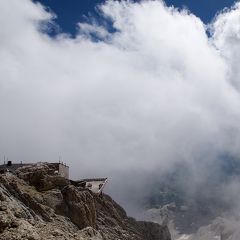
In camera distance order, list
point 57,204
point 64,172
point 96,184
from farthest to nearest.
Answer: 1. point 96,184
2. point 64,172
3. point 57,204

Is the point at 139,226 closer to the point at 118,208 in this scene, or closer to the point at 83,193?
the point at 118,208

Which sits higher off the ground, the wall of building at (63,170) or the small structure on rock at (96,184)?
the small structure on rock at (96,184)

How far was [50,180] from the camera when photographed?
8081cm

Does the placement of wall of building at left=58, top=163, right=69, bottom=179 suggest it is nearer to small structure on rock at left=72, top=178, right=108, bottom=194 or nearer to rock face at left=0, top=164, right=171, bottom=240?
small structure on rock at left=72, top=178, right=108, bottom=194

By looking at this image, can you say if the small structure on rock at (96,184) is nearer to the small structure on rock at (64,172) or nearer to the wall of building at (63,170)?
the small structure on rock at (64,172)

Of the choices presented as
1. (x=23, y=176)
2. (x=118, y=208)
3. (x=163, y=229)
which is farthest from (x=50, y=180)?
(x=163, y=229)

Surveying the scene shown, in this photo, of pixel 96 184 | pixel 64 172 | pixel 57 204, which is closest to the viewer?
pixel 57 204

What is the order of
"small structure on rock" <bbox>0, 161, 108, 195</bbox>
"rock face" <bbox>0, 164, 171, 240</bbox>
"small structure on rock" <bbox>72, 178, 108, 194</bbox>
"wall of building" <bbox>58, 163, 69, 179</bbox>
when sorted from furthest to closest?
"small structure on rock" <bbox>72, 178, 108, 194</bbox> → "wall of building" <bbox>58, 163, 69, 179</bbox> → "small structure on rock" <bbox>0, 161, 108, 195</bbox> → "rock face" <bbox>0, 164, 171, 240</bbox>

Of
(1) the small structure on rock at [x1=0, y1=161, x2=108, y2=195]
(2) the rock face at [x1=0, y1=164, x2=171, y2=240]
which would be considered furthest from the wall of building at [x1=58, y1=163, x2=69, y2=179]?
(2) the rock face at [x1=0, y1=164, x2=171, y2=240]

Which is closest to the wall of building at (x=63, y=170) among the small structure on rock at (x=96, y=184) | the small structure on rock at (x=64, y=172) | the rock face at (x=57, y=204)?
the small structure on rock at (x=64, y=172)

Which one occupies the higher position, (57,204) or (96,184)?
(96,184)

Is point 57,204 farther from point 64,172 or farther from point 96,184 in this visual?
point 96,184

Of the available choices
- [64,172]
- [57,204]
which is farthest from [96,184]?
[57,204]

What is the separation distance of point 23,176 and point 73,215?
34.8 ft
